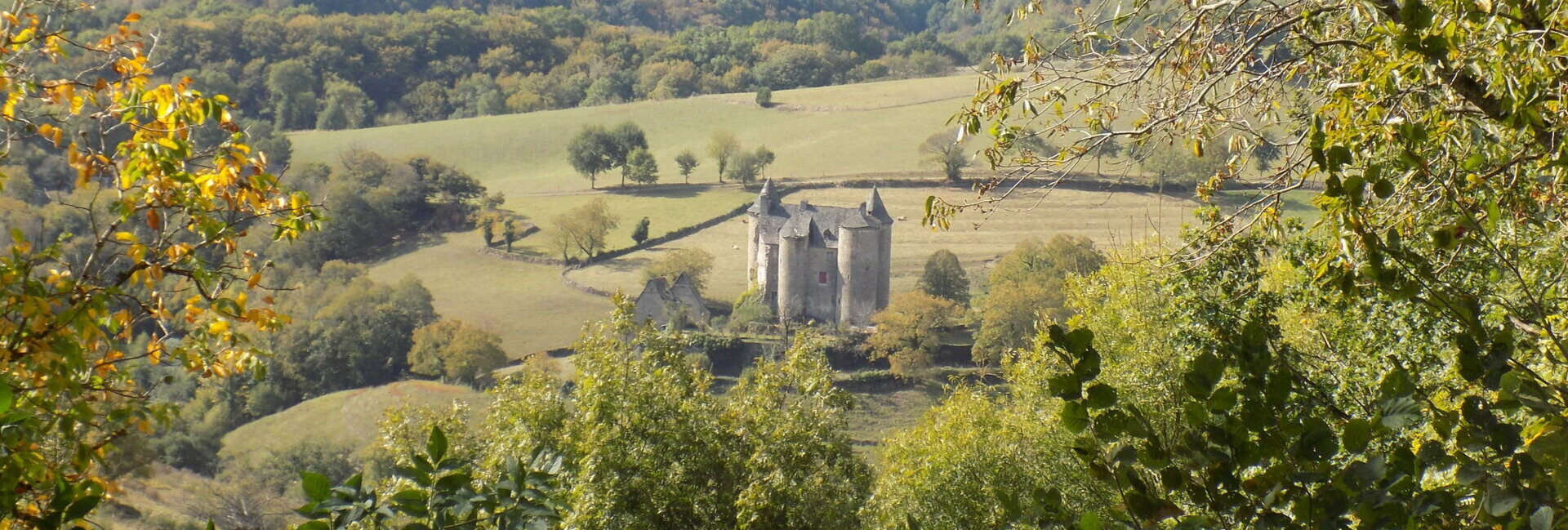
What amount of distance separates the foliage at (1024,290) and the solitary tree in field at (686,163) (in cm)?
2645

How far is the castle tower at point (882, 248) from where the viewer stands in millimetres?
56219

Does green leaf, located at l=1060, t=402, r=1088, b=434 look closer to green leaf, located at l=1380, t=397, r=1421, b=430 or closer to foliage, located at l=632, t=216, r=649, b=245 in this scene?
green leaf, located at l=1380, t=397, r=1421, b=430

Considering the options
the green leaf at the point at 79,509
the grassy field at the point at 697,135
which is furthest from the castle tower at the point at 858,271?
the green leaf at the point at 79,509

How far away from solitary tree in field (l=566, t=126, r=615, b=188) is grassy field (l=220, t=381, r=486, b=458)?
29.5 metres

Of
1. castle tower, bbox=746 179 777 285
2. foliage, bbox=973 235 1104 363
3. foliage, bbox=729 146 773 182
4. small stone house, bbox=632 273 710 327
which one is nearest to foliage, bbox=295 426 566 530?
foliage, bbox=973 235 1104 363

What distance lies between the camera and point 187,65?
98.8m

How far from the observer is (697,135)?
3445 inches

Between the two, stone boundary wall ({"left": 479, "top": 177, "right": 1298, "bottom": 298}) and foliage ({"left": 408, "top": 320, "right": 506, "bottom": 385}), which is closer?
foliage ({"left": 408, "top": 320, "right": 506, "bottom": 385})

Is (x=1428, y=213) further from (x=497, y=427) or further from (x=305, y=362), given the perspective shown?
(x=305, y=362)

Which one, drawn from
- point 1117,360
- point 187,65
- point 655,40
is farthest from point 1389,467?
point 655,40

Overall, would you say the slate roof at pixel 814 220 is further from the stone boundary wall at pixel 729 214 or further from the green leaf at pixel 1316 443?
the green leaf at pixel 1316 443

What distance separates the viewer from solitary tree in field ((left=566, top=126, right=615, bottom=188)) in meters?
78.1

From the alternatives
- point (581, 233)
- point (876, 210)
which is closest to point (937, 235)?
point (876, 210)

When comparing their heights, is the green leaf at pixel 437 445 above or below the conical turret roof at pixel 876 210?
above
